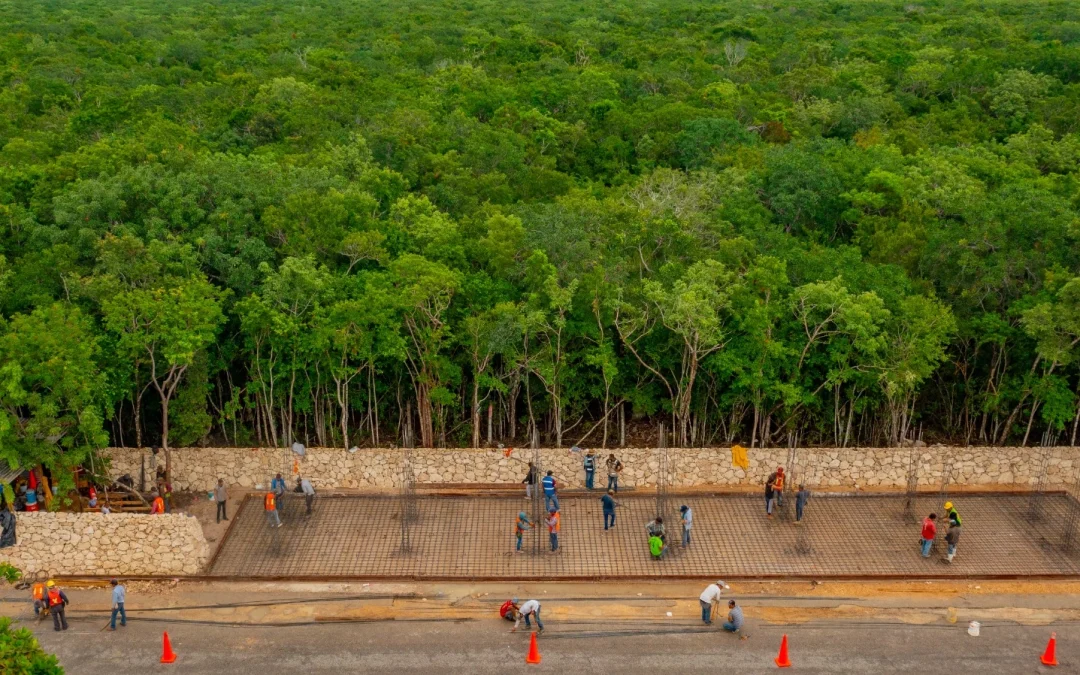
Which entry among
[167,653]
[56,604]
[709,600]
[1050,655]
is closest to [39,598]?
[56,604]

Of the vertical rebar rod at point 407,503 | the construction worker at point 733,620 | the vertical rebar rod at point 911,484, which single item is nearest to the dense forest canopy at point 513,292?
the vertical rebar rod at point 911,484

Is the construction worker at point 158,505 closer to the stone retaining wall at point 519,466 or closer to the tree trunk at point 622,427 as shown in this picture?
the stone retaining wall at point 519,466

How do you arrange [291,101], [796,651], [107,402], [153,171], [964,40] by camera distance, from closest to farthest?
[796,651]
[107,402]
[153,171]
[291,101]
[964,40]

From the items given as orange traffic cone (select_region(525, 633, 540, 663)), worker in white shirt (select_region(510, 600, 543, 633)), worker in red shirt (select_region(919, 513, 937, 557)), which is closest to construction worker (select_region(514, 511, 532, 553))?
worker in white shirt (select_region(510, 600, 543, 633))

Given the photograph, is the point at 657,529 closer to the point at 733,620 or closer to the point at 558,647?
the point at 733,620

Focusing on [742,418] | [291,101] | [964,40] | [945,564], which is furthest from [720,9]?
[945,564]

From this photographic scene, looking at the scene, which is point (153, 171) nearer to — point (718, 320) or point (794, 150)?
point (718, 320)
